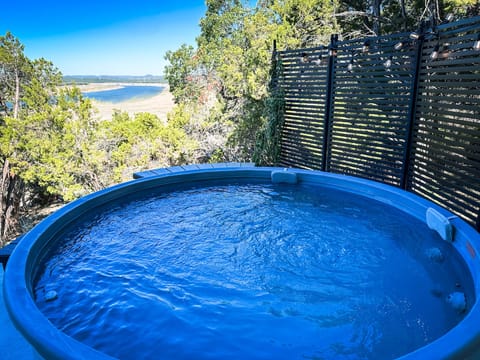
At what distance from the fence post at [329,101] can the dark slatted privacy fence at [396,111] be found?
0.05ft

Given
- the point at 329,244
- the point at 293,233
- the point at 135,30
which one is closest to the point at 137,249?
the point at 293,233

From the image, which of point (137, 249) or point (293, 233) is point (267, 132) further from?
point (137, 249)

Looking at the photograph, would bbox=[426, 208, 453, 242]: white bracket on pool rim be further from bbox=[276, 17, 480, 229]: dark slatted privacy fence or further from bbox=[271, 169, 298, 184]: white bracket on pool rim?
bbox=[271, 169, 298, 184]: white bracket on pool rim

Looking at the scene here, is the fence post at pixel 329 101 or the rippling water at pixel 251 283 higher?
the fence post at pixel 329 101

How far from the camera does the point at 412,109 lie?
187 inches

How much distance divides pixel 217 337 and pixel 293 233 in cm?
185

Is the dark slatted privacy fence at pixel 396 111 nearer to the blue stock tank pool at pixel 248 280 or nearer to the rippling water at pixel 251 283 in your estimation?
the blue stock tank pool at pixel 248 280

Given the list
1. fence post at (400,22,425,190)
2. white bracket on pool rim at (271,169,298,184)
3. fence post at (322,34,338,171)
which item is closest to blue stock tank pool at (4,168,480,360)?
fence post at (400,22,425,190)

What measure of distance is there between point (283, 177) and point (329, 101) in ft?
5.18

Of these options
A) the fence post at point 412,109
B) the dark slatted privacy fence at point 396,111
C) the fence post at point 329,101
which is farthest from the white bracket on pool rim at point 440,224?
the fence post at point 329,101

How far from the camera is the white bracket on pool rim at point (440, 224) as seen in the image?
345 cm

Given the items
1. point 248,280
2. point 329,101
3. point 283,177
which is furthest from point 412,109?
point 248,280

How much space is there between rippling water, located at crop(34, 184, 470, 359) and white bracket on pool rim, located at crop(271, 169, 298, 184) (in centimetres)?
105

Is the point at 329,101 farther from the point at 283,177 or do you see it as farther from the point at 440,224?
the point at 440,224
